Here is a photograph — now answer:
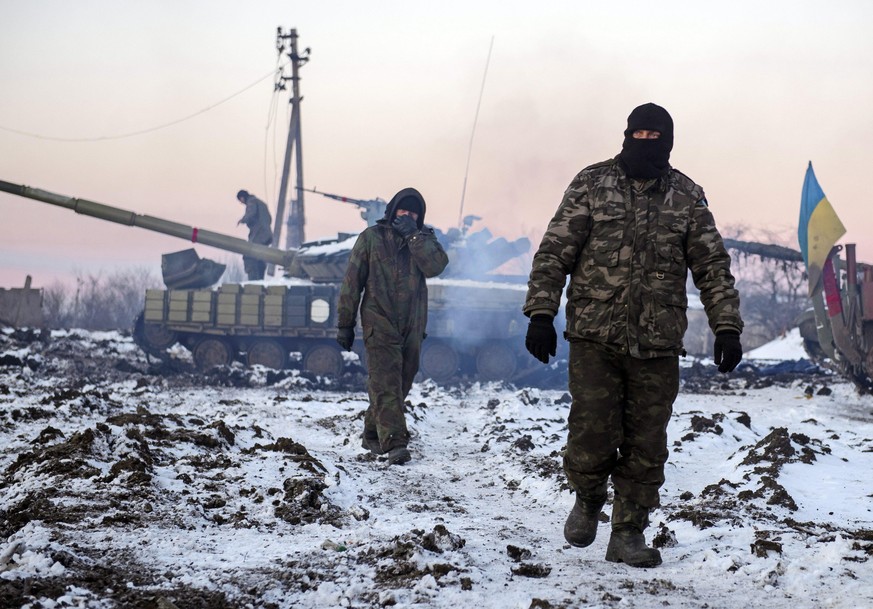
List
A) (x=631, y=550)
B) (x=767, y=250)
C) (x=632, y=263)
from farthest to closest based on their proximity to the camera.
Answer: (x=767, y=250) < (x=632, y=263) < (x=631, y=550)

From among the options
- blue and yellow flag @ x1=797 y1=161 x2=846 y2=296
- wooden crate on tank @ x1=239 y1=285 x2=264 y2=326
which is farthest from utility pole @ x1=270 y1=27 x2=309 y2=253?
blue and yellow flag @ x1=797 y1=161 x2=846 y2=296

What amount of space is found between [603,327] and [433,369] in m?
13.1

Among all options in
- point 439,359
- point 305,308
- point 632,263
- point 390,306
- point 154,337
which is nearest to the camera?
point 632,263

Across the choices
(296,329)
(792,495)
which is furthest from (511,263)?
(792,495)

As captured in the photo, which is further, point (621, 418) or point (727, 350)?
point (621, 418)

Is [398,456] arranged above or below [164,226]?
below

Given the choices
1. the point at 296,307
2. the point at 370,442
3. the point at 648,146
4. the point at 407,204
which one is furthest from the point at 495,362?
the point at 648,146

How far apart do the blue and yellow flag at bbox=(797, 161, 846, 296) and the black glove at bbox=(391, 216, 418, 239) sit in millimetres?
6543

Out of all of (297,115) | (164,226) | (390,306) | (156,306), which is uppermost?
(297,115)

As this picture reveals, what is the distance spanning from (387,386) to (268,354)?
11716mm

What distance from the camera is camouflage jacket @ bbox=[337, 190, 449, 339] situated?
20.3 ft

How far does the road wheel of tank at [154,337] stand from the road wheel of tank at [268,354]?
222cm

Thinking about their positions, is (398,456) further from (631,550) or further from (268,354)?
(268,354)

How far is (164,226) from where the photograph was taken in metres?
18.0
